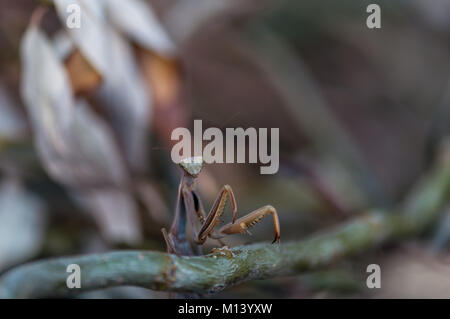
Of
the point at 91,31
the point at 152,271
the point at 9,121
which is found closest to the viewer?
the point at 152,271

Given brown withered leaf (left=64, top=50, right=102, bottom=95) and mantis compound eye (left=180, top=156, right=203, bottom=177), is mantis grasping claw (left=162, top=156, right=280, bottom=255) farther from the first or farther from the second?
brown withered leaf (left=64, top=50, right=102, bottom=95)

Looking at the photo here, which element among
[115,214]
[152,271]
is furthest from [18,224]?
[152,271]

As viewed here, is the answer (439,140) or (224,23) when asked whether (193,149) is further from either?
Result: (224,23)

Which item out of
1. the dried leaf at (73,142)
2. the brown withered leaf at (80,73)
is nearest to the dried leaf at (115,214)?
the dried leaf at (73,142)

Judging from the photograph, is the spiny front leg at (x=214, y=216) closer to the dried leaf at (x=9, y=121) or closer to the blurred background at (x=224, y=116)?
the blurred background at (x=224, y=116)

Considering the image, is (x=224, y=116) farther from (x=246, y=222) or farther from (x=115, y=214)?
(x=246, y=222)

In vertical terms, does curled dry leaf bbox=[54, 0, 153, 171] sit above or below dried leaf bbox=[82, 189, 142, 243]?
above

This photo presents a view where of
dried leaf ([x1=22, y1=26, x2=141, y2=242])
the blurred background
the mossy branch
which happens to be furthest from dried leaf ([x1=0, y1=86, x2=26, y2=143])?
the mossy branch
